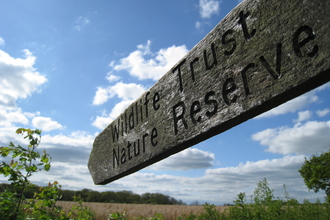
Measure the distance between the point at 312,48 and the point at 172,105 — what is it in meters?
1.03

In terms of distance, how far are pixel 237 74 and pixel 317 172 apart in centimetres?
1741

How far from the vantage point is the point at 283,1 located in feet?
4.10

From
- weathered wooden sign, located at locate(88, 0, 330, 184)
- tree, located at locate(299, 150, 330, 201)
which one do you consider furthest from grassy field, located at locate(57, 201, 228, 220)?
tree, located at locate(299, 150, 330, 201)

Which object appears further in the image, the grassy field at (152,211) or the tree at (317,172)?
the tree at (317,172)

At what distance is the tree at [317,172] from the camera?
14.9 metres

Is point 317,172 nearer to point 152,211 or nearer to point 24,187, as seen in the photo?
point 152,211

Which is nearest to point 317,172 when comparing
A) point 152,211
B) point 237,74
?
point 152,211

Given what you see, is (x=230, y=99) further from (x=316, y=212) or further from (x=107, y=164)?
(x=316, y=212)

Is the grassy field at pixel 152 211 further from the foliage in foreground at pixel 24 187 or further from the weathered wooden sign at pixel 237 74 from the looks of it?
the weathered wooden sign at pixel 237 74

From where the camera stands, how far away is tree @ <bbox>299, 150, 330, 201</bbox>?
588 inches

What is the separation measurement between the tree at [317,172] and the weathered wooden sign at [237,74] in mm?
16626

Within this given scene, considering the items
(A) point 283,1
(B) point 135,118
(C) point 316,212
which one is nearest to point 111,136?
(B) point 135,118

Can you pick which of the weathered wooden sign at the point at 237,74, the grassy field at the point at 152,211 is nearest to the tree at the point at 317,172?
the grassy field at the point at 152,211

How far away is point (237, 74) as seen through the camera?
1399 millimetres
